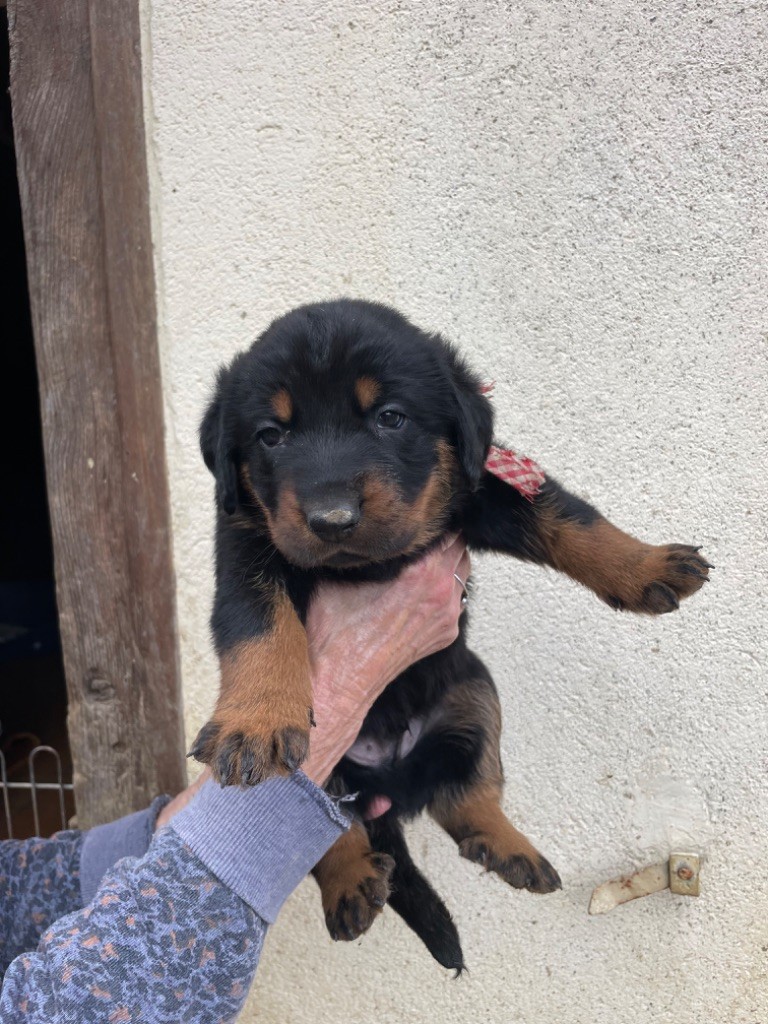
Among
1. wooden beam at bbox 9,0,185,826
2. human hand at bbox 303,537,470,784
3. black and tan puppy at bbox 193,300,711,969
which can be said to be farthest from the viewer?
wooden beam at bbox 9,0,185,826

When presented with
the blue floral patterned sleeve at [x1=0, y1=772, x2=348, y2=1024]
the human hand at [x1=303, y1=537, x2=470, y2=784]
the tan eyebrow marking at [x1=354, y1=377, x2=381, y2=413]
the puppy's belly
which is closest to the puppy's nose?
the tan eyebrow marking at [x1=354, y1=377, x2=381, y2=413]

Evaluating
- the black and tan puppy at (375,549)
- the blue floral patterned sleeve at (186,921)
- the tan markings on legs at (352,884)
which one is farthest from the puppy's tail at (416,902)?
the blue floral patterned sleeve at (186,921)

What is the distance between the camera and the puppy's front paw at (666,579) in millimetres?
1583

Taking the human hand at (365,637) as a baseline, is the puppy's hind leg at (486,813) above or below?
below

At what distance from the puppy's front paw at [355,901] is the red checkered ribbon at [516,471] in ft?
2.87

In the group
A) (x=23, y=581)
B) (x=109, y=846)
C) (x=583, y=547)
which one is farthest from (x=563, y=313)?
(x=23, y=581)

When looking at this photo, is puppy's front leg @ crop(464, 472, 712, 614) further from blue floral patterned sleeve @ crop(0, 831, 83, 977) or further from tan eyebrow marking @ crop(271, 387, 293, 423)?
blue floral patterned sleeve @ crop(0, 831, 83, 977)

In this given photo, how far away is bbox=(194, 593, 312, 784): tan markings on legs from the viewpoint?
4.02 ft

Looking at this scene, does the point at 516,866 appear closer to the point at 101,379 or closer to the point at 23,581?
the point at 101,379

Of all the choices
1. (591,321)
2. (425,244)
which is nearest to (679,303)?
(591,321)

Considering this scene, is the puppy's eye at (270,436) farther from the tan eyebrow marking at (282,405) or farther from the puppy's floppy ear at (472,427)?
the puppy's floppy ear at (472,427)

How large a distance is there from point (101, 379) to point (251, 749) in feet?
4.10

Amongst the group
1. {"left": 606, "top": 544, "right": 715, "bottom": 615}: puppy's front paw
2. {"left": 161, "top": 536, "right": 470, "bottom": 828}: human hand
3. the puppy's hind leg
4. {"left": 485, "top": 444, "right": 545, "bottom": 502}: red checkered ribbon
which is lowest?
the puppy's hind leg

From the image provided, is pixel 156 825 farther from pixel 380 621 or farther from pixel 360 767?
pixel 380 621
